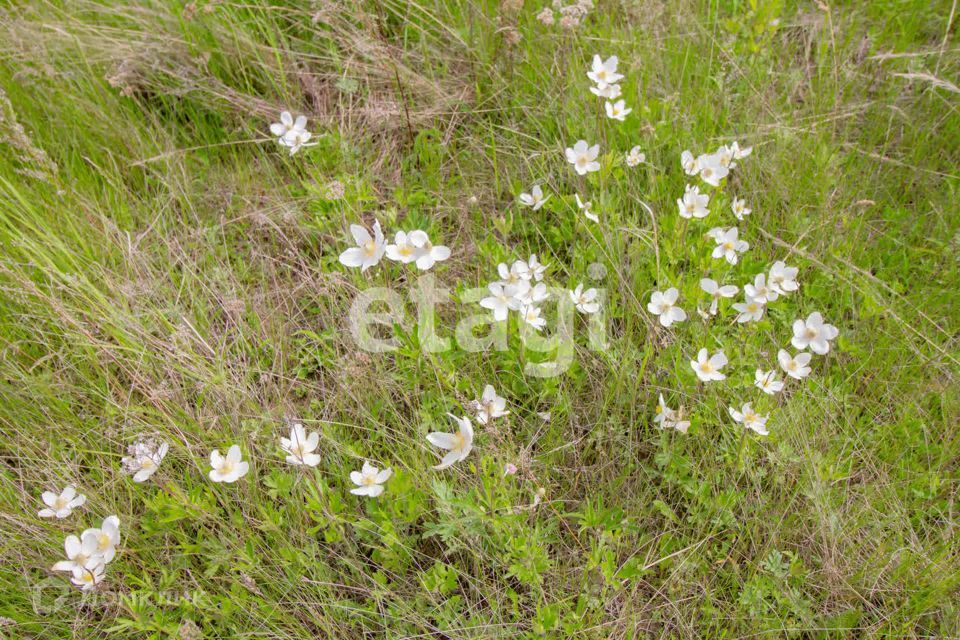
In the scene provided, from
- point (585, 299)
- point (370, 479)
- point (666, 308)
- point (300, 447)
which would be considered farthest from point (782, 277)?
point (300, 447)

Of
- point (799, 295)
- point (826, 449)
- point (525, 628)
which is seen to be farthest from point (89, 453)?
point (799, 295)

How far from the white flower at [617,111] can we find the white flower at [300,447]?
1794mm

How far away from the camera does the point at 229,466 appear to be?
202 centimetres

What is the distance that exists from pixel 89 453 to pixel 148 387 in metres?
0.29

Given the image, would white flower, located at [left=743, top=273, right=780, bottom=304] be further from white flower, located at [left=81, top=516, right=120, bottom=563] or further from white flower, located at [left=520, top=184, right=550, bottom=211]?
white flower, located at [left=81, top=516, right=120, bottom=563]

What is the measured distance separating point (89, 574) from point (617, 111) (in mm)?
2540

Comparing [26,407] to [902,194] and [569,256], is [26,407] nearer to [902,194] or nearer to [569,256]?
[569,256]

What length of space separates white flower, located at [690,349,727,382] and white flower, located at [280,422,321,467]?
1.19m

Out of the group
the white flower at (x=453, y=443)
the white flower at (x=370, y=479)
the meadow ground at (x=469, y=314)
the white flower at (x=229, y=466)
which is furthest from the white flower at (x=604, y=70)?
the white flower at (x=229, y=466)

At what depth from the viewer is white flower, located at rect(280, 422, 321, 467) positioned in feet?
6.43

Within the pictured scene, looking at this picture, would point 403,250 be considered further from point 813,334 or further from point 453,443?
point 813,334

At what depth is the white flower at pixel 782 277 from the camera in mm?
2283

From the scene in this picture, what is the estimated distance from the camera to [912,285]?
261 cm

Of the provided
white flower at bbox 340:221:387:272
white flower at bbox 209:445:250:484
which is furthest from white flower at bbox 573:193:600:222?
white flower at bbox 209:445:250:484
